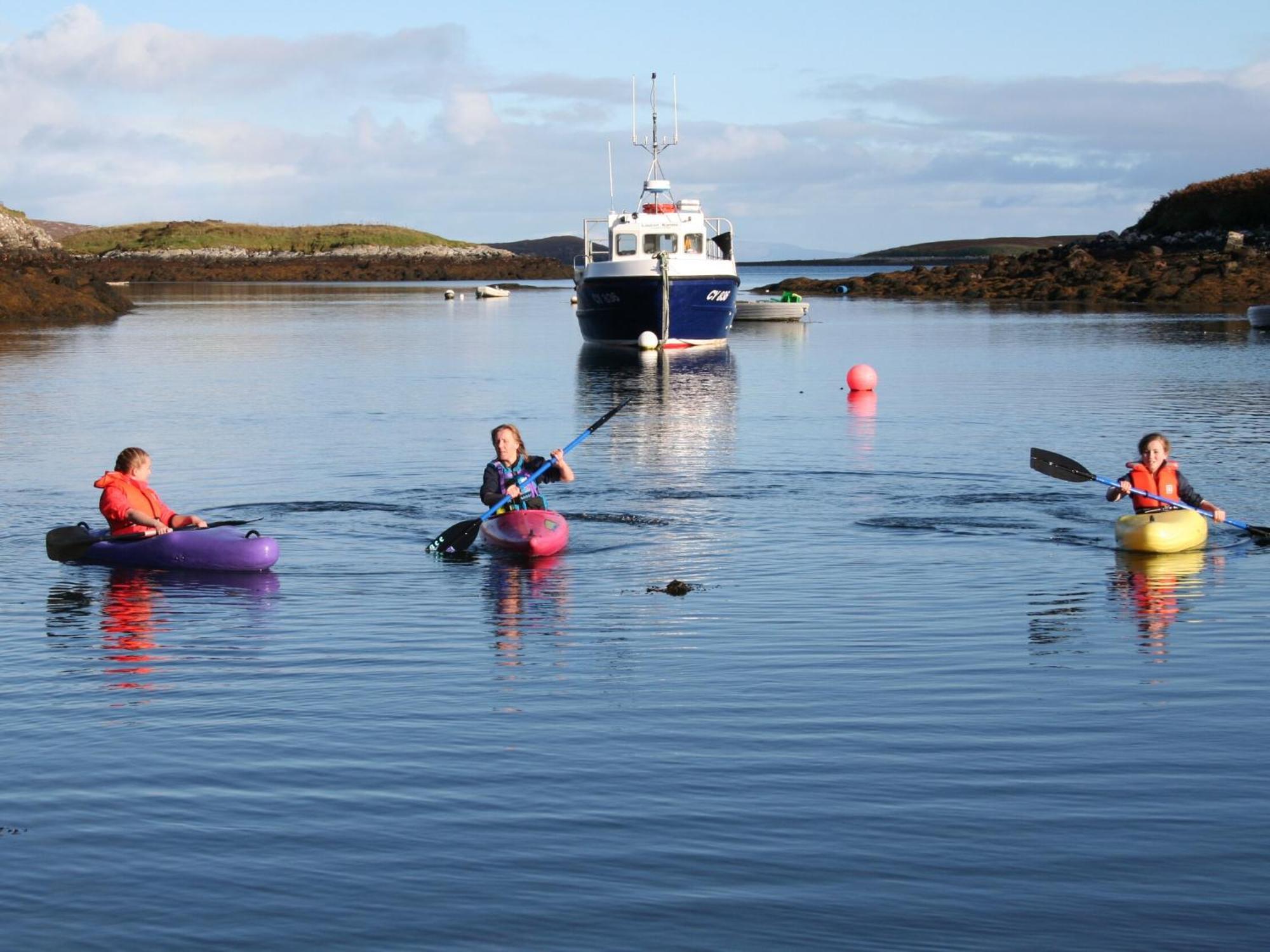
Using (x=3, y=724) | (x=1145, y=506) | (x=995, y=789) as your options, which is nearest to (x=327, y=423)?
(x=1145, y=506)

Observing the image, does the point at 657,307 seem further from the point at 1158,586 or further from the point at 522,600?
the point at 522,600

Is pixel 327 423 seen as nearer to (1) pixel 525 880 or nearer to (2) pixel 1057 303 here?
(1) pixel 525 880

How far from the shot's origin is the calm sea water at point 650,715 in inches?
294

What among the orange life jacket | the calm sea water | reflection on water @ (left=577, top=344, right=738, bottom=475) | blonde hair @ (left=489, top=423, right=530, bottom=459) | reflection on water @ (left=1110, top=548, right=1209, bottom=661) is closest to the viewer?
the calm sea water

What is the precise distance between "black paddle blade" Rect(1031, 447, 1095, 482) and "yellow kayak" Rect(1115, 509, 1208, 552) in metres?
1.68

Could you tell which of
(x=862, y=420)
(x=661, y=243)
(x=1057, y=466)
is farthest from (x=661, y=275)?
(x=1057, y=466)

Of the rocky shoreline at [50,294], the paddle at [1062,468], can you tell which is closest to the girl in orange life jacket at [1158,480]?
the paddle at [1062,468]

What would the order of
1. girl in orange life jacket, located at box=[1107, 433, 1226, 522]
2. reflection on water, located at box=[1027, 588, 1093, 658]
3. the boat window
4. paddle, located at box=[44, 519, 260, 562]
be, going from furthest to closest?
the boat window
girl in orange life jacket, located at box=[1107, 433, 1226, 522]
paddle, located at box=[44, 519, 260, 562]
reflection on water, located at box=[1027, 588, 1093, 658]

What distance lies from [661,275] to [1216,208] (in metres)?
60.2

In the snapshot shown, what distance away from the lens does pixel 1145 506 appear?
58.1 ft

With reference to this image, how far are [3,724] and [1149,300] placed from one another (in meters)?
81.2

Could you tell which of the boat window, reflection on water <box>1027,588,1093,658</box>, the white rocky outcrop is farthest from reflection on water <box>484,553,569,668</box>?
the white rocky outcrop

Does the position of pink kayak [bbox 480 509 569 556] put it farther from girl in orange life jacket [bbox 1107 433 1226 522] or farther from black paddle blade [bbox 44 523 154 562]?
girl in orange life jacket [bbox 1107 433 1226 522]

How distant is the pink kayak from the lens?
673 inches
